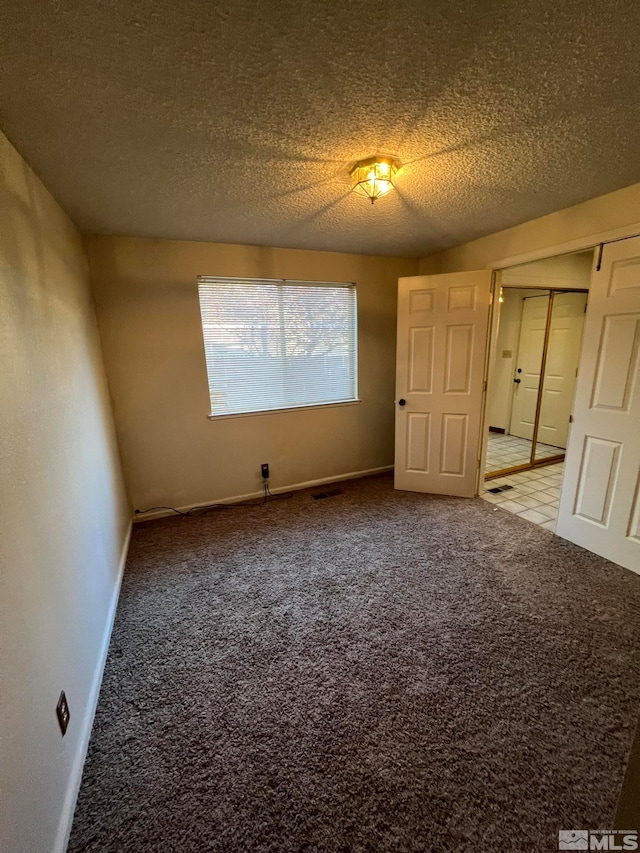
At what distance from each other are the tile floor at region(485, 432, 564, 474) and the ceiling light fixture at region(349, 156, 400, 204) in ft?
10.7

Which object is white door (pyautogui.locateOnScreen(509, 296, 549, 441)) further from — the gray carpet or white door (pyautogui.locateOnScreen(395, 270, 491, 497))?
the gray carpet

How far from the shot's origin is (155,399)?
2.88m

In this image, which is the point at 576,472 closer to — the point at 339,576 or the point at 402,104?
the point at 339,576

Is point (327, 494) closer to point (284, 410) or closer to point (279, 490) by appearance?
point (279, 490)

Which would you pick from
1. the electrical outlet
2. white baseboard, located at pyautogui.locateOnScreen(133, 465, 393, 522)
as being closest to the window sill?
white baseboard, located at pyautogui.locateOnScreen(133, 465, 393, 522)

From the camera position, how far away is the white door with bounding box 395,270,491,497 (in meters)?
2.95

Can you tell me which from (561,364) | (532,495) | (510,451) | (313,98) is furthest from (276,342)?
(561,364)

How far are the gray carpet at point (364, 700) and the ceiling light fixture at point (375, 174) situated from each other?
7.53ft

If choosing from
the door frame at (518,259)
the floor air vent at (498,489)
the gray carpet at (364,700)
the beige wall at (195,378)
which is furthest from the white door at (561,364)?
the gray carpet at (364,700)

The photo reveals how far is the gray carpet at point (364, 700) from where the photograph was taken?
106 centimetres

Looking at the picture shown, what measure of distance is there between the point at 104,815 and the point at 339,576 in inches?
56.2

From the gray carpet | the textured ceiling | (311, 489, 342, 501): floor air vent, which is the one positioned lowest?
the gray carpet

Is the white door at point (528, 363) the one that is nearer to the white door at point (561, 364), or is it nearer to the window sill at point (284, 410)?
the white door at point (561, 364)

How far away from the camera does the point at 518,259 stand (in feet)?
8.71
